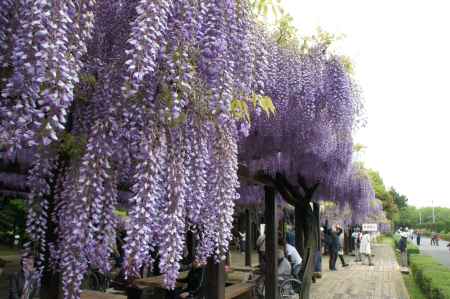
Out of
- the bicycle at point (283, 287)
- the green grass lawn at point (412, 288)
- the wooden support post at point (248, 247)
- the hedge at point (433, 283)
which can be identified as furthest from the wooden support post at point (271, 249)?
the wooden support post at point (248, 247)

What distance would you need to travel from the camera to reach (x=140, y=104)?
7.11ft

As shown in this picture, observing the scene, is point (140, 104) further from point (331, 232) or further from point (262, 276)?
point (331, 232)

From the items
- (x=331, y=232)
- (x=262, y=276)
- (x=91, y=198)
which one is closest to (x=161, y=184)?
(x=91, y=198)

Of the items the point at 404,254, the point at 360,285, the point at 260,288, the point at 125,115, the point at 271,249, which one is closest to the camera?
the point at 125,115

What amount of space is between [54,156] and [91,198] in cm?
43

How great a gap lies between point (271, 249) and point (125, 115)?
584cm

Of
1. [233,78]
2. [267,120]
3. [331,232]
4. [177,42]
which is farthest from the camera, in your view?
[331,232]

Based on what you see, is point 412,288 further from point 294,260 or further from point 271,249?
point 271,249

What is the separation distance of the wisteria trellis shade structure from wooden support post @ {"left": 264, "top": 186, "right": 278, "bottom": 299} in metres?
4.87

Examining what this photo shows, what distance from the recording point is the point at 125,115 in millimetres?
2158

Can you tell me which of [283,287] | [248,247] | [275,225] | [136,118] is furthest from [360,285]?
[136,118]

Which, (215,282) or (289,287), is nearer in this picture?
(215,282)

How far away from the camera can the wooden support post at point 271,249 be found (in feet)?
24.1

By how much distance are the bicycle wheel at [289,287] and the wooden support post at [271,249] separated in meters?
0.33
